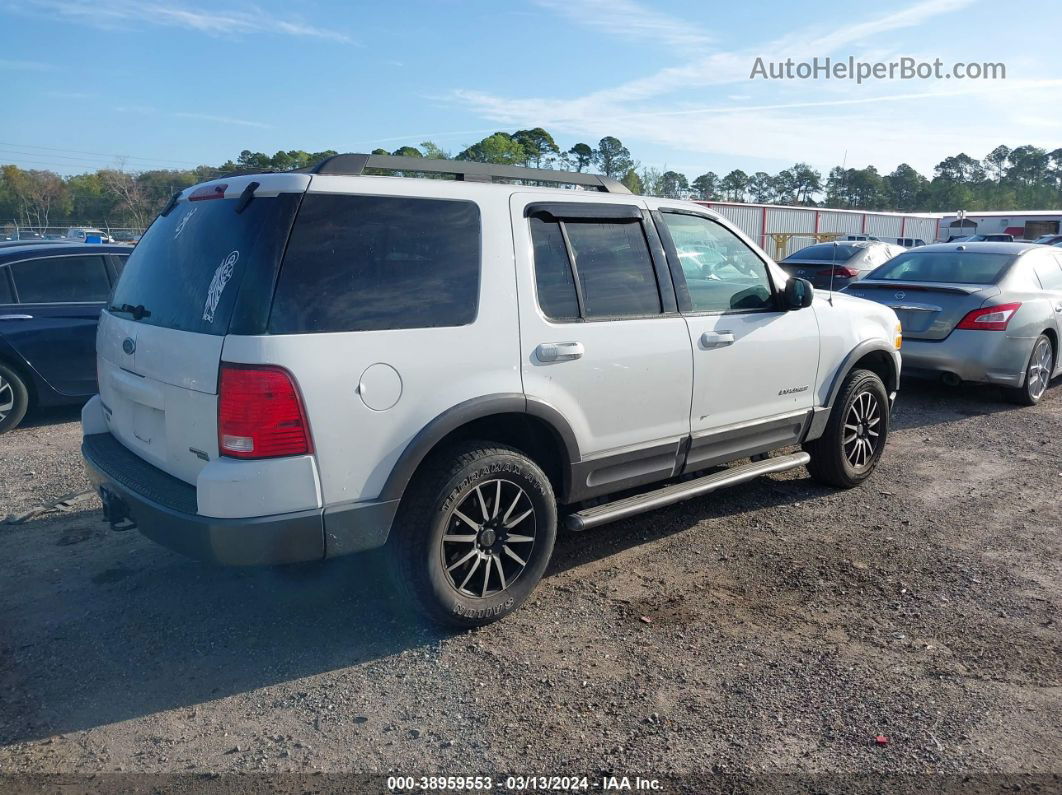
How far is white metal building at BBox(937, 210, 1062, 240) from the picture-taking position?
48062 millimetres

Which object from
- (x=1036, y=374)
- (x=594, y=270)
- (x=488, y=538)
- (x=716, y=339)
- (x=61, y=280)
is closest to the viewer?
(x=488, y=538)

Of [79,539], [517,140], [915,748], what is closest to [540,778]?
[915,748]

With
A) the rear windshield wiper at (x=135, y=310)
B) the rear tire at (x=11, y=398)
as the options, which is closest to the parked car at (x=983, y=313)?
the rear windshield wiper at (x=135, y=310)

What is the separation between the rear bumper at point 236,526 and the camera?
301 cm

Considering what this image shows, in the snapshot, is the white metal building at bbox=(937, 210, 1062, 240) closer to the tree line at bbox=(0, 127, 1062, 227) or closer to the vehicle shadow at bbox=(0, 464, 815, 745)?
the tree line at bbox=(0, 127, 1062, 227)

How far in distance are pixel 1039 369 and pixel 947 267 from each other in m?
1.41

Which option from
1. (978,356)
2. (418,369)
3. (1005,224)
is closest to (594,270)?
(418,369)

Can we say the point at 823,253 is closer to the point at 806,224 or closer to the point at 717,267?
the point at 717,267

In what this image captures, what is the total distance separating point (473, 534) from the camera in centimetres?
358

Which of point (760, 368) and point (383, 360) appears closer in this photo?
point (383, 360)

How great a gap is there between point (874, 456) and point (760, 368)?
5.56 ft

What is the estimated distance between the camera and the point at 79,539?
185 inches

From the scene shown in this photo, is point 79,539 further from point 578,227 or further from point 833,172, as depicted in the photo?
point 833,172

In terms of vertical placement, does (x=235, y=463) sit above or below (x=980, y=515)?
above
